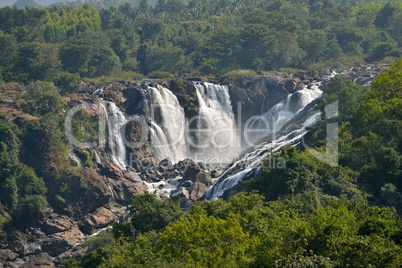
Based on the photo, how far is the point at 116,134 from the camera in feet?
253

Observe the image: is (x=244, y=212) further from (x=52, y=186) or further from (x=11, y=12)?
(x=11, y=12)

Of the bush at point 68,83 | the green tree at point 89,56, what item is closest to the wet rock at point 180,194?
the bush at point 68,83

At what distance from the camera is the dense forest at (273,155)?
3750 centimetres

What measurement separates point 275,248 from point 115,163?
3979cm

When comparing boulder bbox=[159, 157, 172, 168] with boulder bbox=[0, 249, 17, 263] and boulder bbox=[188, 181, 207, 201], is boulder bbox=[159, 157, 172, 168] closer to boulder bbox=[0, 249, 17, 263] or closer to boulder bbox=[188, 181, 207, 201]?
boulder bbox=[188, 181, 207, 201]

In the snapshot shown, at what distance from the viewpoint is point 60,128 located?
241 ft

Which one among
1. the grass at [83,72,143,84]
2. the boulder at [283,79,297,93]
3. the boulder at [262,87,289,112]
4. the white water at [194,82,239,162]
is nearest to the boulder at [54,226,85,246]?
the white water at [194,82,239,162]

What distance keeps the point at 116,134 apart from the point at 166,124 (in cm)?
584

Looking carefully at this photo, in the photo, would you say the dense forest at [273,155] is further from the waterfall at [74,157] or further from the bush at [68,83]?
the waterfall at [74,157]

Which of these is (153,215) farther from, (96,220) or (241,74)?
(241,74)

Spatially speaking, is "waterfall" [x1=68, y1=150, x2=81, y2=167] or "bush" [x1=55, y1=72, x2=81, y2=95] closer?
"waterfall" [x1=68, y1=150, x2=81, y2=167]

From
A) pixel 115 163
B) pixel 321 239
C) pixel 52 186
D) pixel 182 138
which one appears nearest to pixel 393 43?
pixel 182 138

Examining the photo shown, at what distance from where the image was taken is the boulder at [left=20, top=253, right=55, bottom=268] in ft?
183

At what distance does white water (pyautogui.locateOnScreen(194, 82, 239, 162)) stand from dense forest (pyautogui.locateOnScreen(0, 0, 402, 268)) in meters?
3.52
